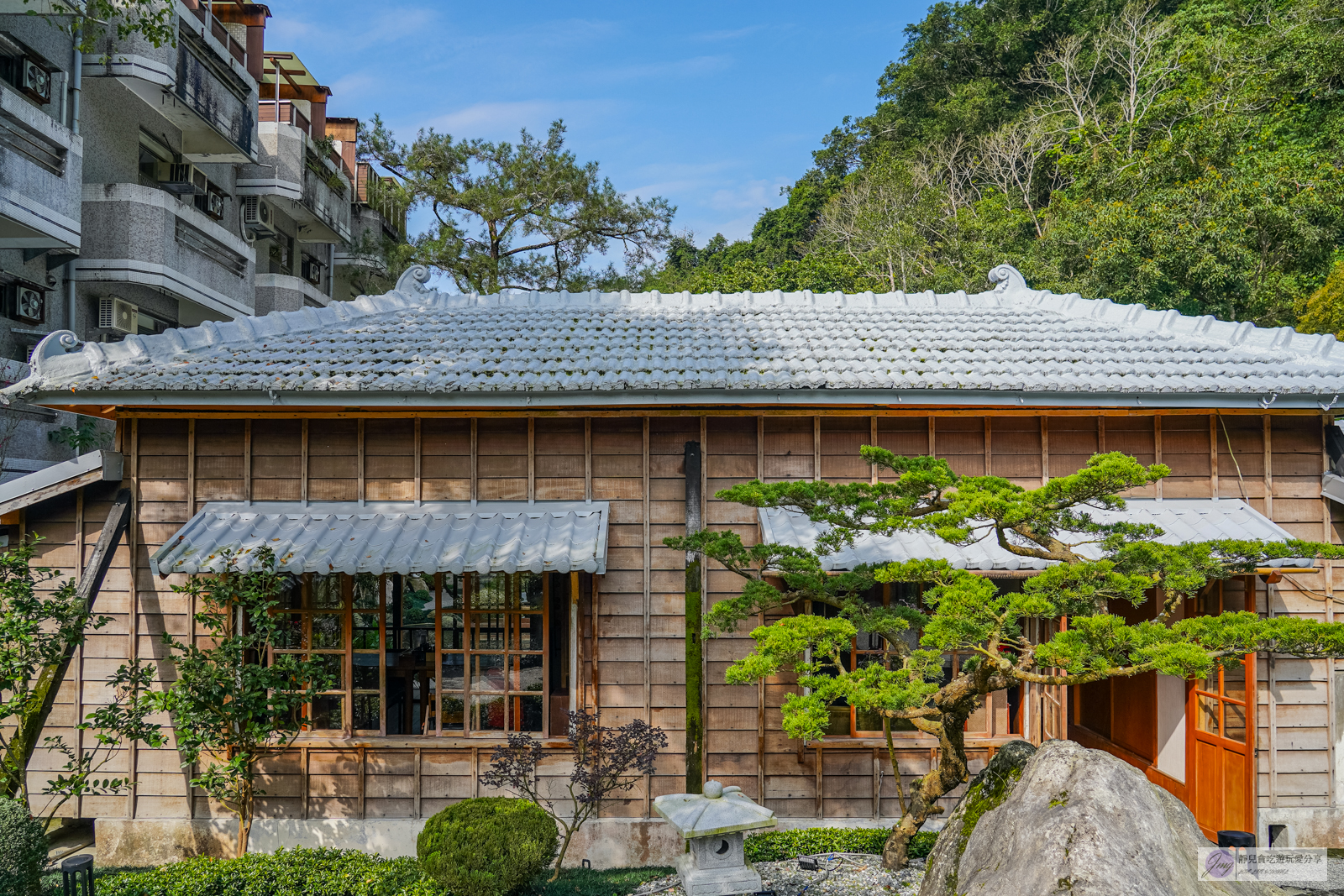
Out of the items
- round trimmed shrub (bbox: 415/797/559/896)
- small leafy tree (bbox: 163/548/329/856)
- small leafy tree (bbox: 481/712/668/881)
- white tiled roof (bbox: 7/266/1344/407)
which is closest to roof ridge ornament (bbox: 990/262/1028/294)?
white tiled roof (bbox: 7/266/1344/407)

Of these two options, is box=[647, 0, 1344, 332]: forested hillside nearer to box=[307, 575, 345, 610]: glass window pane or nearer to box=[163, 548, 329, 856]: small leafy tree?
box=[307, 575, 345, 610]: glass window pane

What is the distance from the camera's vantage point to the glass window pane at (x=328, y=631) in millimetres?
7551

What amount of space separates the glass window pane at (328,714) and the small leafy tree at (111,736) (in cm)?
124

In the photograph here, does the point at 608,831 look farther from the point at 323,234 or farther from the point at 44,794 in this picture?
the point at 323,234

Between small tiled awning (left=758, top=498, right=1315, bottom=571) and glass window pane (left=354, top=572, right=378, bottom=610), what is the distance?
408 centimetres

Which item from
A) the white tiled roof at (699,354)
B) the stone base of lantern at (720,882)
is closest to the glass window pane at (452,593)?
the white tiled roof at (699,354)

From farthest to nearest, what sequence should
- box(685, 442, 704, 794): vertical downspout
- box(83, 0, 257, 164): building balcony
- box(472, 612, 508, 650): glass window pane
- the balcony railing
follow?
the balcony railing → box(83, 0, 257, 164): building balcony → box(472, 612, 508, 650): glass window pane → box(685, 442, 704, 794): vertical downspout

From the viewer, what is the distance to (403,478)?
7.62m

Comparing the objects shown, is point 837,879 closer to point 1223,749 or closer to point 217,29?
point 1223,749

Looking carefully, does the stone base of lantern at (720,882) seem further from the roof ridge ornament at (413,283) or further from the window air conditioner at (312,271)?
the window air conditioner at (312,271)

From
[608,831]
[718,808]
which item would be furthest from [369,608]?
[718,808]

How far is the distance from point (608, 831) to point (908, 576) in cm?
417

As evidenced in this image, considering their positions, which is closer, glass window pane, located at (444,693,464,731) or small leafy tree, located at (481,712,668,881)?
small leafy tree, located at (481,712,668,881)

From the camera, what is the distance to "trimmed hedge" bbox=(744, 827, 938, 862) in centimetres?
664
